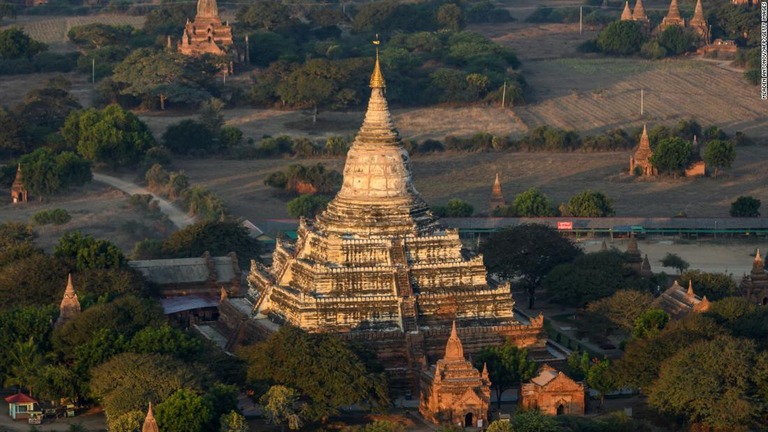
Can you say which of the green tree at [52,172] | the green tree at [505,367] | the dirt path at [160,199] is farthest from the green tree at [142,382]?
the green tree at [52,172]

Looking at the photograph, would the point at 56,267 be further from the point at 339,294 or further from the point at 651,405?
the point at 651,405

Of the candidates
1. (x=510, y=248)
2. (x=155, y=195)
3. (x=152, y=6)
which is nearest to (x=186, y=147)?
(x=155, y=195)

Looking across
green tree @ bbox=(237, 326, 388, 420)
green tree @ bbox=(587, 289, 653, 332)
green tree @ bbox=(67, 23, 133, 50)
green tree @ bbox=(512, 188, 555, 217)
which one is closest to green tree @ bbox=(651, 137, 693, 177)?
green tree @ bbox=(512, 188, 555, 217)

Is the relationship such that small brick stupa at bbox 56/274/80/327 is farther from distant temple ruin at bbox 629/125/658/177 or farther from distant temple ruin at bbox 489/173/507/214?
distant temple ruin at bbox 629/125/658/177

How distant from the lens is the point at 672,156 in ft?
361

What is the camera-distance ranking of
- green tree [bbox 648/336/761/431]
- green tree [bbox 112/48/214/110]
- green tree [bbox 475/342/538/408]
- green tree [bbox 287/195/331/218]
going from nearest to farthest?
1. green tree [bbox 648/336/761/431]
2. green tree [bbox 475/342/538/408]
3. green tree [bbox 287/195/331/218]
4. green tree [bbox 112/48/214/110]

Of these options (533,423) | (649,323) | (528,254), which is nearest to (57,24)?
(528,254)

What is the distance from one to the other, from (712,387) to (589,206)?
33.0 metres

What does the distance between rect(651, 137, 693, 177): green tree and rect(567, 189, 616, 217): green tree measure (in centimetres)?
1332

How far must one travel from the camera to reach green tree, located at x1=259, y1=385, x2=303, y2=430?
63969 millimetres

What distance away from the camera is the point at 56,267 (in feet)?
251

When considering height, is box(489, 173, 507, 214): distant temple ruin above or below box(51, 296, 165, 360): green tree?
below

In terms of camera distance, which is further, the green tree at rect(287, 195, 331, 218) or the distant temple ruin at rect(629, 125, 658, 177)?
the distant temple ruin at rect(629, 125, 658, 177)

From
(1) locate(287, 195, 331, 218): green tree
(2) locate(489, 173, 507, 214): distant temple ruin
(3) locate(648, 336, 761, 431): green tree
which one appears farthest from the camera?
(2) locate(489, 173, 507, 214): distant temple ruin
